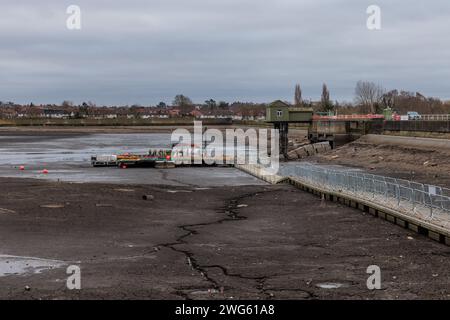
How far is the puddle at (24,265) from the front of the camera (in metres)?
18.3

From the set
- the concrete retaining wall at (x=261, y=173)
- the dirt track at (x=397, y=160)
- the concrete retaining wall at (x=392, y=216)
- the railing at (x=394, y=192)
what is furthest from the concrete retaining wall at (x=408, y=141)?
the concrete retaining wall at (x=392, y=216)

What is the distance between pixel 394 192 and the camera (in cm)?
2911

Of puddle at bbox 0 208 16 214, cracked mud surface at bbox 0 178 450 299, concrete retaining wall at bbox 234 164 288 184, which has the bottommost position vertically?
concrete retaining wall at bbox 234 164 288 184

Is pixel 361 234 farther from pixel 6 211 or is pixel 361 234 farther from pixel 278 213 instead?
pixel 6 211

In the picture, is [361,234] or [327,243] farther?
[361,234]

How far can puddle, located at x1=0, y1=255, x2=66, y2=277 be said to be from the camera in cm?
1834

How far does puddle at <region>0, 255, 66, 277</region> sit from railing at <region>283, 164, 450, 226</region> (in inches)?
524

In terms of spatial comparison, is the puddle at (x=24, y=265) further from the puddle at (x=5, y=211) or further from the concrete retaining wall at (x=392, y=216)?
the concrete retaining wall at (x=392, y=216)

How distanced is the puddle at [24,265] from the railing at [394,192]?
43.6 ft

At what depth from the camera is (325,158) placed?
80.6 metres

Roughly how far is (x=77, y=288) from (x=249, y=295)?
13.8 ft

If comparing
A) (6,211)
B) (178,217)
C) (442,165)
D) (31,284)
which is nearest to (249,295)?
(31,284)
